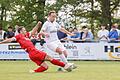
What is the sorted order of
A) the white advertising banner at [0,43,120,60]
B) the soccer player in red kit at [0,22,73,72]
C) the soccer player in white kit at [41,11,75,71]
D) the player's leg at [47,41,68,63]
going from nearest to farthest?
1. the soccer player in red kit at [0,22,73,72]
2. the soccer player in white kit at [41,11,75,71]
3. the player's leg at [47,41,68,63]
4. the white advertising banner at [0,43,120,60]

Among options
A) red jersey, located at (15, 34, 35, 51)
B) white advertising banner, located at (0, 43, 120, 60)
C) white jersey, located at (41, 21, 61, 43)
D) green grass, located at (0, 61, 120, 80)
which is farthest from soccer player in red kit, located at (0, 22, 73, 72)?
white advertising banner, located at (0, 43, 120, 60)

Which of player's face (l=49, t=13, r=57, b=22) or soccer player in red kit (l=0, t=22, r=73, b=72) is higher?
player's face (l=49, t=13, r=57, b=22)

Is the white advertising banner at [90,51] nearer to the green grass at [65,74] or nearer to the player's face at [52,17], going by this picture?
the green grass at [65,74]

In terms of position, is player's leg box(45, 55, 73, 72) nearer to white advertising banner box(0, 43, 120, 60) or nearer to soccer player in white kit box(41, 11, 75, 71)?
soccer player in white kit box(41, 11, 75, 71)

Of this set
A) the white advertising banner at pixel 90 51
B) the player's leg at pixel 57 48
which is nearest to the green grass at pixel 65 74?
the player's leg at pixel 57 48

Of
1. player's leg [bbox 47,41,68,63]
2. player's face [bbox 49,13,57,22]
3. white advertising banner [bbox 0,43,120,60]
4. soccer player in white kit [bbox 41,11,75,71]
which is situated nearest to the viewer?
player's face [bbox 49,13,57,22]

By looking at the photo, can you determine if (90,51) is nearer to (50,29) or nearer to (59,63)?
(50,29)

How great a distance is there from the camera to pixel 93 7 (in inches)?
1901

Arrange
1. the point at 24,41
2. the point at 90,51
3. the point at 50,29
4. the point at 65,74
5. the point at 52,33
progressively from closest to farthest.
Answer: the point at 65,74, the point at 24,41, the point at 50,29, the point at 52,33, the point at 90,51

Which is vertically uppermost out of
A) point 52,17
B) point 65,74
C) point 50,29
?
point 52,17

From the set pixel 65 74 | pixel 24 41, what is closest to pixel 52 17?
pixel 24 41

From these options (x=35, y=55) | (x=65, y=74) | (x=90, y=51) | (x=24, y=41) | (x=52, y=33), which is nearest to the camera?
(x=65, y=74)

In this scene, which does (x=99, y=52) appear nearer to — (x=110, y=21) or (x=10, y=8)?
(x=110, y=21)

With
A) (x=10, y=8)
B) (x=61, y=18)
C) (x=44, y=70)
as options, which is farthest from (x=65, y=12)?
(x=44, y=70)
